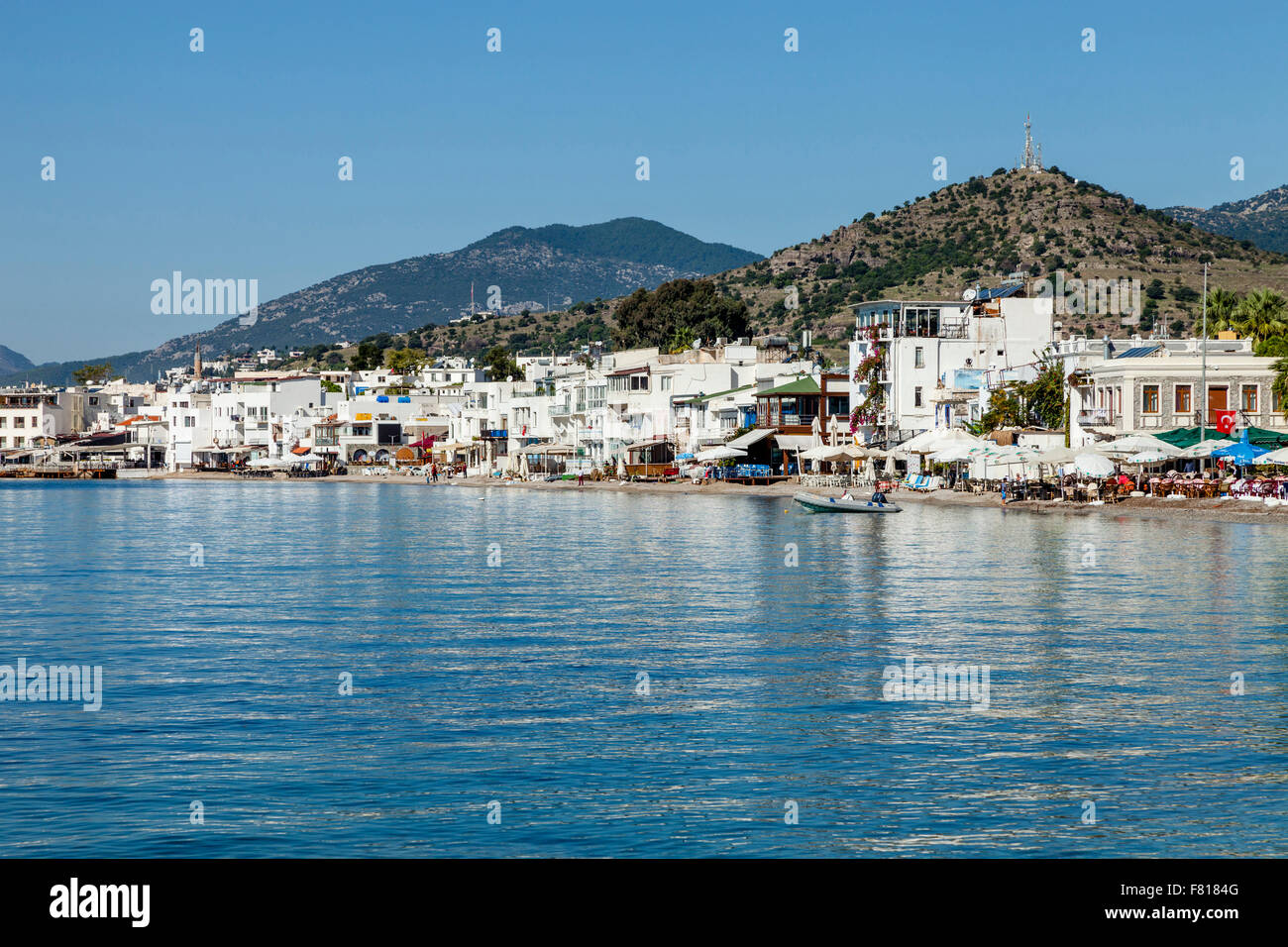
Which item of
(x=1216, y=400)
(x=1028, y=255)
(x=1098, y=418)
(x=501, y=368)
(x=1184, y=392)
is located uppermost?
(x=1028, y=255)

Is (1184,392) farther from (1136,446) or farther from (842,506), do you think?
(842,506)

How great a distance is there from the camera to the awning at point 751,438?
331 ft

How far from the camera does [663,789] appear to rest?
16.5 meters

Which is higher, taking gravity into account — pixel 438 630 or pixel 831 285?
pixel 831 285

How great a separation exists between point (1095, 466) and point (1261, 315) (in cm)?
3048

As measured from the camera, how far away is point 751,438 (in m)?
101

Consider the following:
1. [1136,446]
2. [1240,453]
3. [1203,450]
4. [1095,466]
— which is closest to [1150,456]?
[1136,446]

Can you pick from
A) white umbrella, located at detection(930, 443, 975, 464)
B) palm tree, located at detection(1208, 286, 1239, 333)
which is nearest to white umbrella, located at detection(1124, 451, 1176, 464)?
white umbrella, located at detection(930, 443, 975, 464)

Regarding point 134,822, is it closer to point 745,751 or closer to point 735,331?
point 745,751

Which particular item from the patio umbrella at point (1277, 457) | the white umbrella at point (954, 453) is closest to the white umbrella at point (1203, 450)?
the patio umbrella at point (1277, 457)

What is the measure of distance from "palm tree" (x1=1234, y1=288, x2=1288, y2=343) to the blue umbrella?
19.2 m

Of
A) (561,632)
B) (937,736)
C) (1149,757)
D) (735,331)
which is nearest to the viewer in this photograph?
(1149,757)
